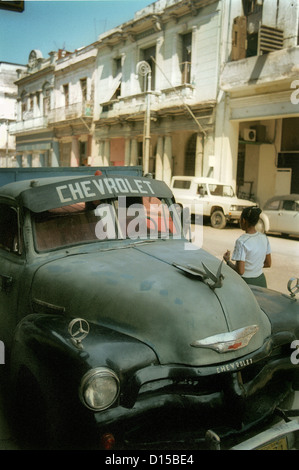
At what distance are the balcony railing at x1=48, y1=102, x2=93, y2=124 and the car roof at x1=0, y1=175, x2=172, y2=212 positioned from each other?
77.4 ft

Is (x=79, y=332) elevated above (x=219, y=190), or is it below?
below

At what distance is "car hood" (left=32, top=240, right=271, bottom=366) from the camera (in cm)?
245

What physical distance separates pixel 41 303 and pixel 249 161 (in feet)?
58.7

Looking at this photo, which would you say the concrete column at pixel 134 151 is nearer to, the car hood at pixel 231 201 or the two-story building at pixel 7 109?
the car hood at pixel 231 201

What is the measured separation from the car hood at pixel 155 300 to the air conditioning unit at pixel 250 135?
16.7m

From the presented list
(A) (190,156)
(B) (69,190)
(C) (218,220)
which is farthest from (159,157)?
(B) (69,190)

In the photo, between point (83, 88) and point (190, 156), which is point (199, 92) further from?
point (83, 88)

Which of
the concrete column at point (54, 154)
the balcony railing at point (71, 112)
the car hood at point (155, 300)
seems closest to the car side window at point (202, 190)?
the balcony railing at point (71, 112)

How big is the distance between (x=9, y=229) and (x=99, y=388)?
1821mm

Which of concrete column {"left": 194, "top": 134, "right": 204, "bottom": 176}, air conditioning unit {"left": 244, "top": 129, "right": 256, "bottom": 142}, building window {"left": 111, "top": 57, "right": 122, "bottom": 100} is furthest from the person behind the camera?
building window {"left": 111, "top": 57, "right": 122, "bottom": 100}

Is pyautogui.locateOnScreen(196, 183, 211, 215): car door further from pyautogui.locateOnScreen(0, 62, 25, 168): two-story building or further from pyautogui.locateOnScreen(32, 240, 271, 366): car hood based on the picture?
pyautogui.locateOnScreen(0, 62, 25, 168): two-story building

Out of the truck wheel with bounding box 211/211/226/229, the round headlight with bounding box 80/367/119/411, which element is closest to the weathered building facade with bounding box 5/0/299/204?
the truck wheel with bounding box 211/211/226/229

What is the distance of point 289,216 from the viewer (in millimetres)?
13562

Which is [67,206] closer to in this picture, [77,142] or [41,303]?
[41,303]
